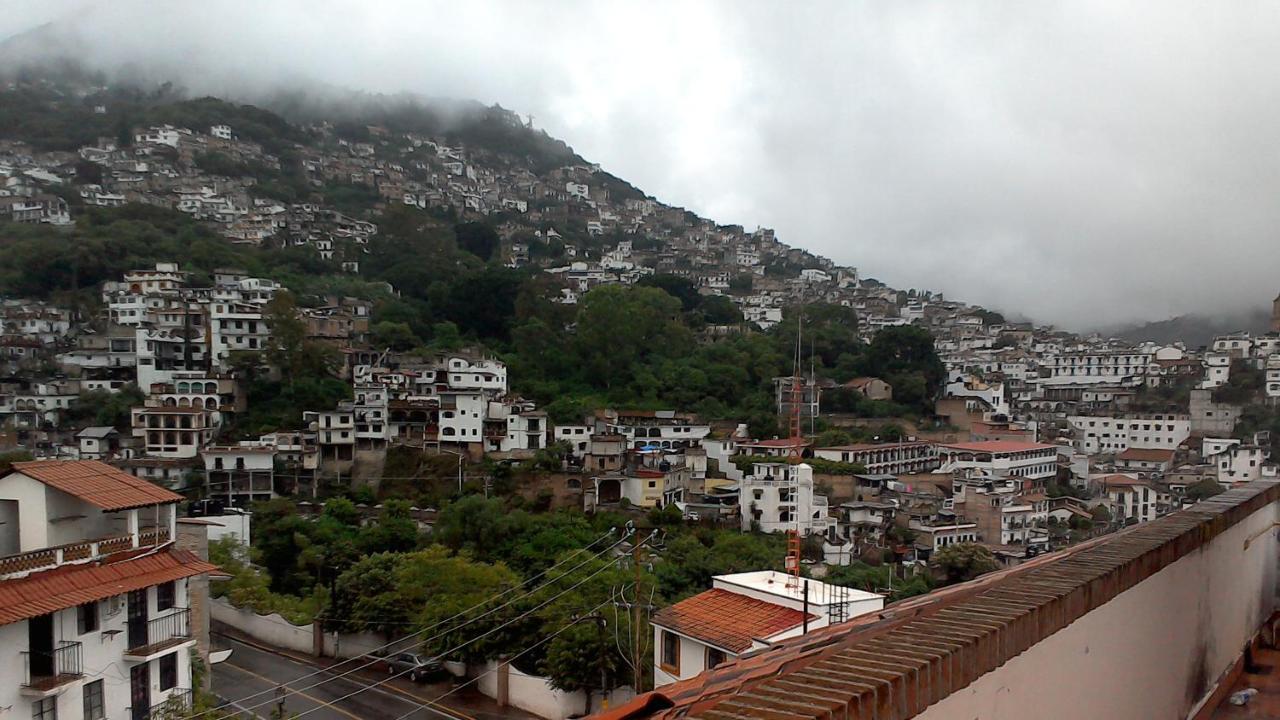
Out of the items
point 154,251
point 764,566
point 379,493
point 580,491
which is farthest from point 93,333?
point 764,566

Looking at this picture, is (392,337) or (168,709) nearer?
(168,709)

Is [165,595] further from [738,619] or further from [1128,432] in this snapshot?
[1128,432]

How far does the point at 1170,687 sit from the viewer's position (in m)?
3.34

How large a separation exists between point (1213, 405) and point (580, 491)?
109ft

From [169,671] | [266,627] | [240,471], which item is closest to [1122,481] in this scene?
[266,627]

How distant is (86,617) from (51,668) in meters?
0.65

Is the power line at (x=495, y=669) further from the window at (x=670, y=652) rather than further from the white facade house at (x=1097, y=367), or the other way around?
the white facade house at (x=1097, y=367)

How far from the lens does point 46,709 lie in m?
8.64

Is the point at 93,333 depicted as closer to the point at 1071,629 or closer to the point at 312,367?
the point at 312,367

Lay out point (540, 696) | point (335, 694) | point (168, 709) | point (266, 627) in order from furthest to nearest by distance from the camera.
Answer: point (266, 627) < point (335, 694) < point (540, 696) < point (168, 709)

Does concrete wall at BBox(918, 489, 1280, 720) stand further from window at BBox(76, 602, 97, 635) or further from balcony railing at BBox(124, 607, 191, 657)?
balcony railing at BBox(124, 607, 191, 657)

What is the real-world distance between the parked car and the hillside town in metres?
0.08

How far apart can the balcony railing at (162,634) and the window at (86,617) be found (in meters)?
0.57

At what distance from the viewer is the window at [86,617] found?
9000mm
